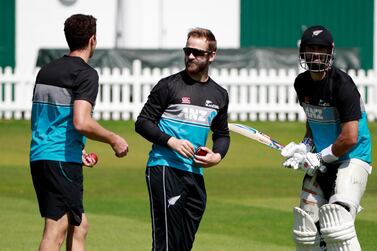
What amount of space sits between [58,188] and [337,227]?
6.67 ft

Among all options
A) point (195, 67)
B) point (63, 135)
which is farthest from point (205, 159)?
point (63, 135)

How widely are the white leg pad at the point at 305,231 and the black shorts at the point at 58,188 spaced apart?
160 centimetres

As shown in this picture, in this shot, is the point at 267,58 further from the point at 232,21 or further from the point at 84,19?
the point at 84,19

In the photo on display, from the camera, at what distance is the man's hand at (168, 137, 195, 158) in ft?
27.9

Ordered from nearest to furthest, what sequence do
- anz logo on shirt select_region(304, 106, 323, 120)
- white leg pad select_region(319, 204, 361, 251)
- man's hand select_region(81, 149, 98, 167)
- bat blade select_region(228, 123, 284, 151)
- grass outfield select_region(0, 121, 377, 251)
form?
white leg pad select_region(319, 204, 361, 251) < anz logo on shirt select_region(304, 106, 323, 120) < man's hand select_region(81, 149, 98, 167) < bat blade select_region(228, 123, 284, 151) < grass outfield select_region(0, 121, 377, 251)

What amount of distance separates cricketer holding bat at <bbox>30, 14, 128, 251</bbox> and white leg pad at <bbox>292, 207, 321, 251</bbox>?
1.40 meters

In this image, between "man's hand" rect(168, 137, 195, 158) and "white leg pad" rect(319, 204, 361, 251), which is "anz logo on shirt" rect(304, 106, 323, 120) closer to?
"white leg pad" rect(319, 204, 361, 251)

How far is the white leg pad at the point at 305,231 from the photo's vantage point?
8.73m

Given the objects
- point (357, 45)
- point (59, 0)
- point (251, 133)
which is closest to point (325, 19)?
point (357, 45)

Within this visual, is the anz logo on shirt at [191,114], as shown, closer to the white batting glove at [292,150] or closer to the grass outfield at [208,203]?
the white batting glove at [292,150]

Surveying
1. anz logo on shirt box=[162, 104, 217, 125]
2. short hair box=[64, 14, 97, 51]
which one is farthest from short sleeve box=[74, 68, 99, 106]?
anz logo on shirt box=[162, 104, 217, 125]

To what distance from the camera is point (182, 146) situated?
8516mm

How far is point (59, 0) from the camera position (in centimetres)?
3131

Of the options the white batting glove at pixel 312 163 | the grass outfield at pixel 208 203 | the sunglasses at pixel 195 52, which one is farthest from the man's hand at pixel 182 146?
the grass outfield at pixel 208 203
